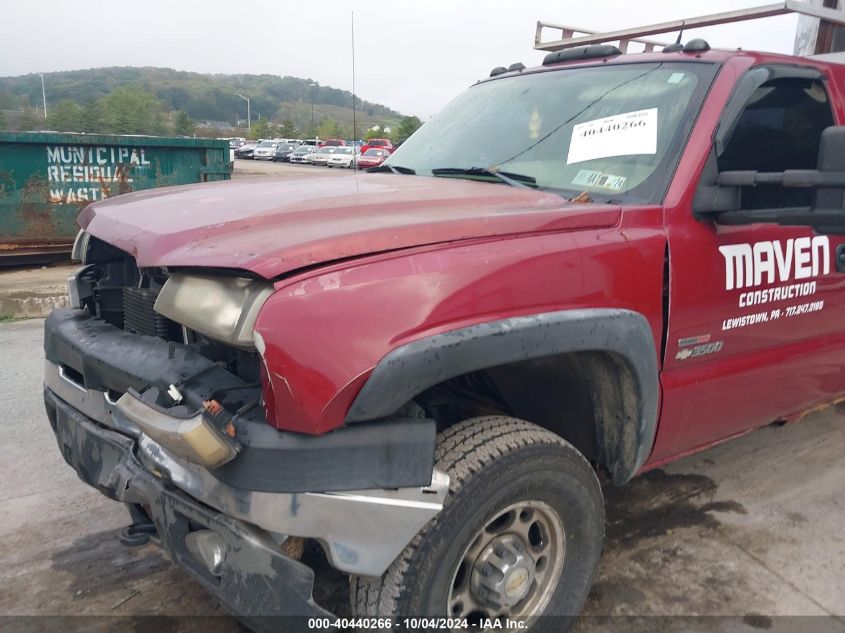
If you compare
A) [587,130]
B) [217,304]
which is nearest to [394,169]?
[587,130]

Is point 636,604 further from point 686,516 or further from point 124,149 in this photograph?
point 124,149

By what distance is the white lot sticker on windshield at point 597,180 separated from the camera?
258cm

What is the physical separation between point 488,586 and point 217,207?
1.46m

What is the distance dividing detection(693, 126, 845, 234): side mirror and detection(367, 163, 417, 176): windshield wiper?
132cm

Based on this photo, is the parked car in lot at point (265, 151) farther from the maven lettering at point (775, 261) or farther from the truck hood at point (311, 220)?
the maven lettering at point (775, 261)

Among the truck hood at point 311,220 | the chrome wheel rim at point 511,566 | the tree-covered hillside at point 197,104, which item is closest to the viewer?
the truck hood at point 311,220

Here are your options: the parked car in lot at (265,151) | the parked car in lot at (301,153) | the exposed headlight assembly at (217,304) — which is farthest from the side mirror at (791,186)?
the parked car in lot at (265,151)

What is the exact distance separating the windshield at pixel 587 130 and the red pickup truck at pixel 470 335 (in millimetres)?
12

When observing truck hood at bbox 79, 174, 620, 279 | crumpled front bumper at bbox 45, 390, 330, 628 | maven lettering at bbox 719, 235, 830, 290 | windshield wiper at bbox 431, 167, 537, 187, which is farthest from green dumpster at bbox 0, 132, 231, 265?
maven lettering at bbox 719, 235, 830, 290

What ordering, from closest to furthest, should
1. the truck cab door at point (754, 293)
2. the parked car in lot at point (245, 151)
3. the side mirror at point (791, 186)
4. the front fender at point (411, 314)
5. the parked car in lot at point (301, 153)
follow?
1. the front fender at point (411, 314)
2. the side mirror at point (791, 186)
3. the truck cab door at point (754, 293)
4. the parked car in lot at point (301, 153)
5. the parked car in lot at point (245, 151)

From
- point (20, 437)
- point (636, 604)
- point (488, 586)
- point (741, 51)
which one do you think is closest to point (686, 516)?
point (636, 604)

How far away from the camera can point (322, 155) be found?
3891 centimetres

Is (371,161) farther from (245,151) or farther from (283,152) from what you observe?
Answer: (245,151)

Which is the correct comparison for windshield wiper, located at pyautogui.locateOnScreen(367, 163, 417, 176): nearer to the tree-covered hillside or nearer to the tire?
the tree-covered hillside
